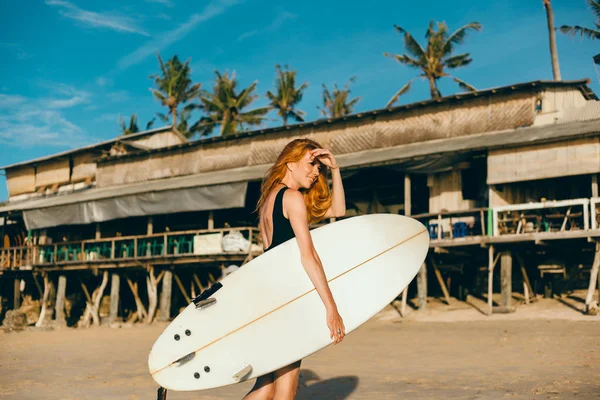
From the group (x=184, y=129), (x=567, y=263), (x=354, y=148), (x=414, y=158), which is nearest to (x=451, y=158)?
(x=414, y=158)

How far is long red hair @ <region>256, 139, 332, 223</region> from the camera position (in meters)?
3.89

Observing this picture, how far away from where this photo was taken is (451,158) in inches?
701

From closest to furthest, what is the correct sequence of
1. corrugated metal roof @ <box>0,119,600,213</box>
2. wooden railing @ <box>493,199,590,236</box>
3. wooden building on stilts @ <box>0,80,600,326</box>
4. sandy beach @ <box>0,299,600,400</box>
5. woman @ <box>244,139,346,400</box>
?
1. woman @ <box>244,139,346,400</box>
2. sandy beach @ <box>0,299,600,400</box>
3. wooden railing @ <box>493,199,590,236</box>
4. corrugated metal roof @ <box>0,119,600,213</box>
5. wooden building on stilts @ <box>0,80,600,326</box>

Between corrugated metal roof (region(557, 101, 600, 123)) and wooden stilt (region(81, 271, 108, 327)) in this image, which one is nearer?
corrugated metal roof (region(557, 101, 600, 123))

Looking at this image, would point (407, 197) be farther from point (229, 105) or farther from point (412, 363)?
point (229, 105)

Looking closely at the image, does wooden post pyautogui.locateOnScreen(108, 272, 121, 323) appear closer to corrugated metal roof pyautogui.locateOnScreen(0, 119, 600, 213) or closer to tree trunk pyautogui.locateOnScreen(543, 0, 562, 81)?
corrugated metal roof pyautogui.locateOnScreen(0, 119, 600, 213)

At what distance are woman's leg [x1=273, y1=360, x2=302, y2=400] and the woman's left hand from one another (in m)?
1.19

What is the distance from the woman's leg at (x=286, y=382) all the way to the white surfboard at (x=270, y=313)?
0.22 feet

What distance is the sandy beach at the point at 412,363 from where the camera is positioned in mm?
7621

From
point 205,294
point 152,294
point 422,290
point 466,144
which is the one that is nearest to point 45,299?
point 152,294

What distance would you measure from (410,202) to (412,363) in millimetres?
9774

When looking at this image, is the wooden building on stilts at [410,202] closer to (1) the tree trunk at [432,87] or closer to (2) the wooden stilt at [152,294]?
(2) the wooden stilt at [152,294]

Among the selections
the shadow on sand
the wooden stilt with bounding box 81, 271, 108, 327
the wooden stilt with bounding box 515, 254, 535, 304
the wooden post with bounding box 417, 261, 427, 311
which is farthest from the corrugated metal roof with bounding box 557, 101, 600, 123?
the wooden stilt with bounding box 81, 271, 108, 327

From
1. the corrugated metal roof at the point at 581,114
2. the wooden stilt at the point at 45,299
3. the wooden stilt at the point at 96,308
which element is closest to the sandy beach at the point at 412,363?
the corrugated metal roof at the point at 581,114
